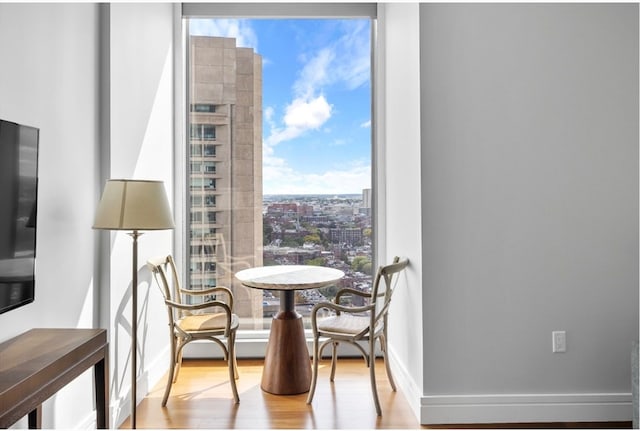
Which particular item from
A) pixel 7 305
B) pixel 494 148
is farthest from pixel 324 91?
pixel 7 305

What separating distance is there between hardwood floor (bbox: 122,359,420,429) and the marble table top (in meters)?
0.71

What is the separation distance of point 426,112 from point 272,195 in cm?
168

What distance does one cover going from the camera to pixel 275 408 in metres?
2.71

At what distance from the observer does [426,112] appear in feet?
8.23

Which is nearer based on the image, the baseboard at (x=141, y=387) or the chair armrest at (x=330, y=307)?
the baseboard at (x=141, y=387)

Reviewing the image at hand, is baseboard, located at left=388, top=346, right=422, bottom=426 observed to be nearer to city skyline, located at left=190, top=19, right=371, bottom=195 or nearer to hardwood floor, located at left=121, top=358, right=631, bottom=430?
hardwood floor, located at left=121, top=358, right=631, bottom=430

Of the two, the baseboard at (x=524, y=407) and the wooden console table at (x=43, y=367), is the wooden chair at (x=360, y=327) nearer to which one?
the baseboard at (x=524, y=407)

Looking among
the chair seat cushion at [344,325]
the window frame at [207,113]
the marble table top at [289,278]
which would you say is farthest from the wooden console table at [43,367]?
the window frame at [207,113]

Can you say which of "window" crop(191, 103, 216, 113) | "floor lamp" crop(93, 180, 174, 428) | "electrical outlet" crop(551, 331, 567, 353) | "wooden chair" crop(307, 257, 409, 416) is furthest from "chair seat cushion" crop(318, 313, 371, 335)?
"window" crop(191, 103, 216, 113)

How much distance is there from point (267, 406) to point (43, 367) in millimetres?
1564

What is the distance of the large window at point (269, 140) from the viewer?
3752 mm

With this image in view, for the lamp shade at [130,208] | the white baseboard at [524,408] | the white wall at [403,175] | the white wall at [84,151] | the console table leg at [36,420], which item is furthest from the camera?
the white wall at [403,175]

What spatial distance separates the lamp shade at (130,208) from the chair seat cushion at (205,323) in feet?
2.84

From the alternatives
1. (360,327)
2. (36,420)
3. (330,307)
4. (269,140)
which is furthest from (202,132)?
(36,420)
